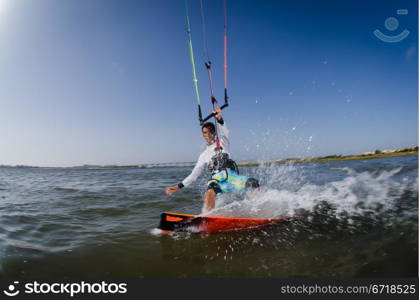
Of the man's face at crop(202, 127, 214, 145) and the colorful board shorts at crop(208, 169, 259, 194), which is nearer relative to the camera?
the colorful board shorts at crop(208, 169, 259, 194)

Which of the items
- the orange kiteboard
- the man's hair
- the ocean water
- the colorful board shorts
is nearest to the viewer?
the ocean water

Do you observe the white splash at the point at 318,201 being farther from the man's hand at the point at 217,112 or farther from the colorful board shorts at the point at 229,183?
the man's hand at the point at 217,112

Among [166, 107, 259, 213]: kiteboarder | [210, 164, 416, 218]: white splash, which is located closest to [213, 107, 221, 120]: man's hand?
[166, 107, 259, 213]: kiteboarder

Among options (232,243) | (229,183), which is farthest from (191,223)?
(229,183)

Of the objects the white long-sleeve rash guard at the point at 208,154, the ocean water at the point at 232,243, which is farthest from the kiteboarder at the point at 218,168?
the ocean water at the point at 232,243

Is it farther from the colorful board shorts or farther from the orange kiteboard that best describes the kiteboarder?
the orange kiteboard

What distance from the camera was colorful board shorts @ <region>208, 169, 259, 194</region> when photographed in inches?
240

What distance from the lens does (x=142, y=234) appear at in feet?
17.4

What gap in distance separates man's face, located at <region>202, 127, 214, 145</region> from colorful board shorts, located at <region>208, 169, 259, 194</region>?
2.97 ft

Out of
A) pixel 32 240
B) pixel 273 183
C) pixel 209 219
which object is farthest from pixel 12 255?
pixel 273 183

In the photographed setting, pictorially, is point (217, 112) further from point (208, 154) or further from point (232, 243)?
point (232, 243)

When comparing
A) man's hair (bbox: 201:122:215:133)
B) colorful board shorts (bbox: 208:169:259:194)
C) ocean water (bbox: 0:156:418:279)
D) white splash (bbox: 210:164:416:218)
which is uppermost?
man's hair (bbox: 201:122:215:133)

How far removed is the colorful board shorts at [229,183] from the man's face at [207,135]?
905mm

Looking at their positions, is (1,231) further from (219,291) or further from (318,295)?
(318,295)
